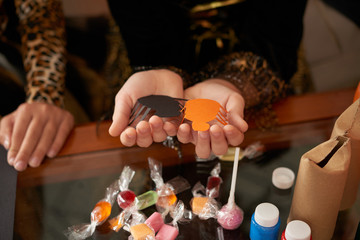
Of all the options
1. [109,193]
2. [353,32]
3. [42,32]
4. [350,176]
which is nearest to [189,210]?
[109,193]

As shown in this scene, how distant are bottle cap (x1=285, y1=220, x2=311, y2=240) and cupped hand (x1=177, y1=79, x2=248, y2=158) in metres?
0.19

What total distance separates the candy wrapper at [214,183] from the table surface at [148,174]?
12 mm

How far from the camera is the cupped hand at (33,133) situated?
0.82 metres

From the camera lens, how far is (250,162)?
0.80m

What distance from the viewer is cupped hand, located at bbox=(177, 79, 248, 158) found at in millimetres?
650

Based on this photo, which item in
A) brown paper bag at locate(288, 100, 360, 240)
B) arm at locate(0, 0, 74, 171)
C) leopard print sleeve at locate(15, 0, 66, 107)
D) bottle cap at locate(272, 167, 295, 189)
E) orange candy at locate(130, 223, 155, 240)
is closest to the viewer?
brown paper bag at locate(288, 100, 360, 240)

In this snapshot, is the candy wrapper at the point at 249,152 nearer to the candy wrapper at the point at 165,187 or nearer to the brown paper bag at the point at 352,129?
the candy wrapper at the point at 165,187

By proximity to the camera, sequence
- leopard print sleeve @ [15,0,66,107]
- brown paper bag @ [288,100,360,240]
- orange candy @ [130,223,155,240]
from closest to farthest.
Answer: brown paper bag @ [288,100,360,240] < orange candy @ [130,223,155,240] < leopard print sleeve @ [15,0,66,107]

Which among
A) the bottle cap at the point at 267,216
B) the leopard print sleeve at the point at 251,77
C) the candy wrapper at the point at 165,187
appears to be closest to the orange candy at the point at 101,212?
the candy wrapper at the point at 165,187

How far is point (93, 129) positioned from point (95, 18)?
76cm

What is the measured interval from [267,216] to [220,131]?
0.56 ft

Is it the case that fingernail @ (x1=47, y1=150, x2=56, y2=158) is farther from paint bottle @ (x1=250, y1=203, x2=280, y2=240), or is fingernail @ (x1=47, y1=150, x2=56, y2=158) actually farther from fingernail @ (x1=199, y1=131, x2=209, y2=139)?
paint bottle @ (x1=250, y1=203, x2=280, y2=240)

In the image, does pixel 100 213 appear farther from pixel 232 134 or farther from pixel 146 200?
pixel 232 134

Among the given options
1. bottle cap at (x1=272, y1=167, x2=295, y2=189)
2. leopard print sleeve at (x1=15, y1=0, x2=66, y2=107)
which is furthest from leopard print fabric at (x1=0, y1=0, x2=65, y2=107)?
bottle cap at (x1=272, y1=167, x2=295, y2=189)
